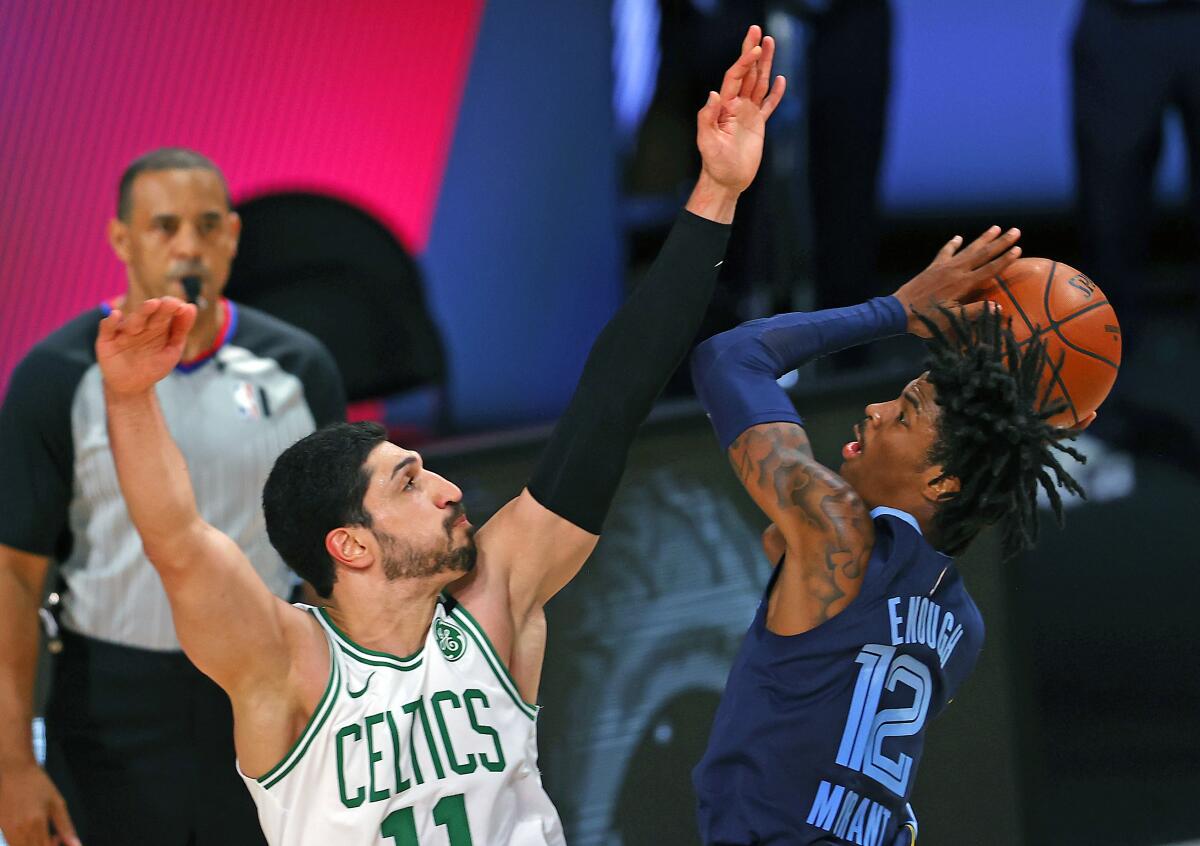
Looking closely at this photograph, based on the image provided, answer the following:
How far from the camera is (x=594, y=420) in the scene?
107 inches

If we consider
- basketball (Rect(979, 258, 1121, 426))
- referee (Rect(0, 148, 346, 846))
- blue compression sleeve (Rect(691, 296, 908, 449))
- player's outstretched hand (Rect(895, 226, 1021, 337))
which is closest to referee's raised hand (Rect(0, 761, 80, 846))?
referee (Rect(0, 148, 346, 846))

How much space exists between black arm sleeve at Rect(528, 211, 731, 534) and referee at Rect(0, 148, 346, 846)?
119 centimetres

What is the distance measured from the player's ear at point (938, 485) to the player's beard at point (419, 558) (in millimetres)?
837

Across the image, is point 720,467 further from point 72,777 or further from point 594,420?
point 72,777

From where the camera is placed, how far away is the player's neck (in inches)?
105

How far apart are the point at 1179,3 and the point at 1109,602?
2816mm

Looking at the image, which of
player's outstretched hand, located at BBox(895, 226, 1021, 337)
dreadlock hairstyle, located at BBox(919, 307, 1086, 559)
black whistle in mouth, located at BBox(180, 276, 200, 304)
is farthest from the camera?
black whistle in mouth, located at BBox(180, 276, 200, 304)

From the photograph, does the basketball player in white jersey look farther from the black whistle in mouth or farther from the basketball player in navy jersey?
the black whistle in mouth

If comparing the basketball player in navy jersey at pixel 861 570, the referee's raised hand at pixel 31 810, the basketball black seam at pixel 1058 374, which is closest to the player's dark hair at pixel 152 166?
the referee's raised hand at pixel 31 810

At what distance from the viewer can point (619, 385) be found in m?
2.73

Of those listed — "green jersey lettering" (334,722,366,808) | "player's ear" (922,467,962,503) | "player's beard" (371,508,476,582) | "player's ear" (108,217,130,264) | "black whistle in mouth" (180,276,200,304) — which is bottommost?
"green jersey lettering" (334,722,366,808)

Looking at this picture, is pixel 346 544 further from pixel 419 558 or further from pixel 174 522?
pixel 174 522

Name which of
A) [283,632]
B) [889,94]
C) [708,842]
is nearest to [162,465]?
[283,632]

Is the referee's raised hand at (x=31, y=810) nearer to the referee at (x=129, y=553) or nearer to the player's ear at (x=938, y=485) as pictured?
the referee at (x=129, y=553)
